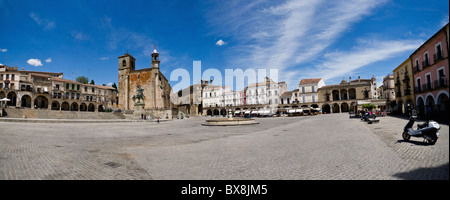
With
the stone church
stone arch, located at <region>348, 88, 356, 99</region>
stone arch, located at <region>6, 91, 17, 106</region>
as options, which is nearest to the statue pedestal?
the stone church

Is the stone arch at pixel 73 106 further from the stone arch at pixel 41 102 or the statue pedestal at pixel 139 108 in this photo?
the statue pedestal at pixel 139 108

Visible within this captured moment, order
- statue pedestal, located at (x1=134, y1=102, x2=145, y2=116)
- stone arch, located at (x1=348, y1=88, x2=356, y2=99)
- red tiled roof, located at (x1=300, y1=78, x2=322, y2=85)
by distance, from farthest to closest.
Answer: red tiled roof, located at (x1=300, y1=78, x2=322, y2=85), stone arch, located at (x1=348, y1=88, x2=356, y2=99), statue pedestal, located at (x1=134, y1=102, x2=145, y2=116)

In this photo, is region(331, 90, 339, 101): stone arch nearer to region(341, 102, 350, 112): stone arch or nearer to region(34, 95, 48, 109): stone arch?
region(341, 102, 350, 112): stone arch

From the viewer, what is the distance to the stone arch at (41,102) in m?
43.6

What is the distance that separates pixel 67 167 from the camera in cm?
428

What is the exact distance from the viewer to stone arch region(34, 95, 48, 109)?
43.6m

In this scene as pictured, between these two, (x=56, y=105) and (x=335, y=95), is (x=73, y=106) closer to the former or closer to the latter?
(x=56, y=105)

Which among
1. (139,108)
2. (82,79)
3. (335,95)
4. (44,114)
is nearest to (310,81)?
(335,95)

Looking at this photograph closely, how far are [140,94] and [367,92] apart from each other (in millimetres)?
54171

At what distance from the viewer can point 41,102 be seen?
44.7m
